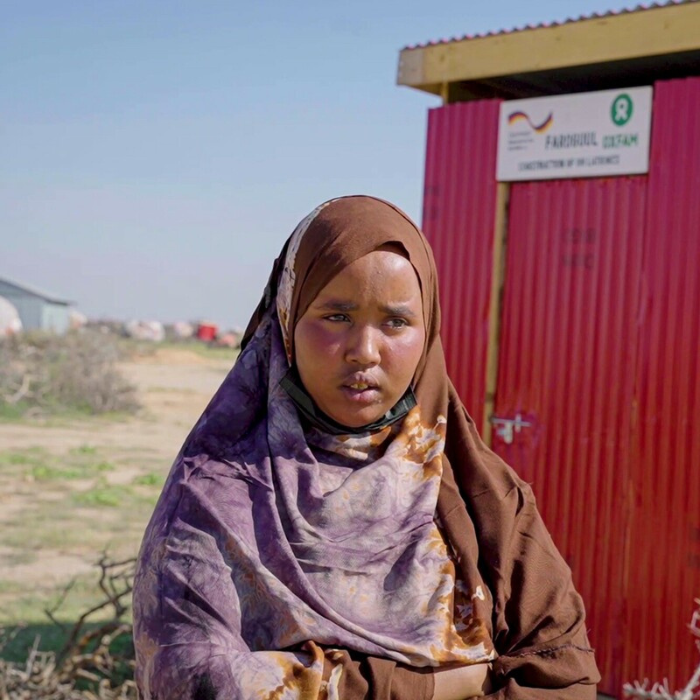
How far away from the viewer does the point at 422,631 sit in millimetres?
1906

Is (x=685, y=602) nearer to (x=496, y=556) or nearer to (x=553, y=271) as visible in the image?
(x=553, y=271)

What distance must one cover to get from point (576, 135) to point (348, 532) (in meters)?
3.75

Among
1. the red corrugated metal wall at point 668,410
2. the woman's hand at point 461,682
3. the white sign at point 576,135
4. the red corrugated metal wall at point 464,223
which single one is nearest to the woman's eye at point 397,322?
the woman's hand at point 461,682

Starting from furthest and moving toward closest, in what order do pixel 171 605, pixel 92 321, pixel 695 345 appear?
pixel 92 321
pixel 695 345
pixel 171 605

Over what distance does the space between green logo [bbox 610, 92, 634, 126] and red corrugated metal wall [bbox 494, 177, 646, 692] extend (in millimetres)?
302

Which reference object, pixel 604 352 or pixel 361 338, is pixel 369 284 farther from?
pixel 604 352

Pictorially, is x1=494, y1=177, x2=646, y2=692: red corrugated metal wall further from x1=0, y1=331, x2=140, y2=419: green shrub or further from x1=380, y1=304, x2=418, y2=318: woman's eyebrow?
x1=0, y1=331, x2=140, y2=419: green shrub

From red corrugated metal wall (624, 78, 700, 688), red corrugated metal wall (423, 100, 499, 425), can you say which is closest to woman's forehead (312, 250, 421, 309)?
red corrugated metal wall (624, 78, 700, 688)

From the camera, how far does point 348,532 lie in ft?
6.43

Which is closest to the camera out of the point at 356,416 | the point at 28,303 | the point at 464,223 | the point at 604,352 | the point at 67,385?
the point at 356,416

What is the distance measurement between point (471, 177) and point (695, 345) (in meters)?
1.59

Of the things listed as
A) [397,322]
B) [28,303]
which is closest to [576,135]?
[397,322]

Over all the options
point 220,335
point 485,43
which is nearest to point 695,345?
point 485,43

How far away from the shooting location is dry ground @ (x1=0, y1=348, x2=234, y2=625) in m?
7.29
